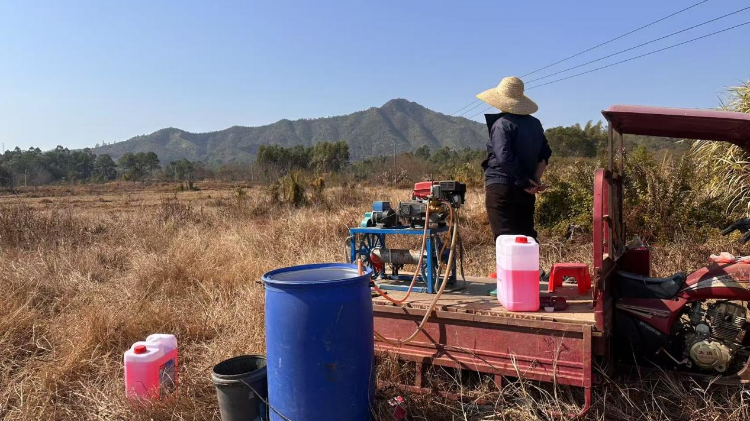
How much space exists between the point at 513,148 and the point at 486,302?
4.23 feet

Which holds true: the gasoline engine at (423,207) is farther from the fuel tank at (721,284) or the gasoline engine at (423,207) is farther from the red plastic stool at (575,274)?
the fuel tank at (721,284)

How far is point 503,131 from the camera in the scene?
3.93 m

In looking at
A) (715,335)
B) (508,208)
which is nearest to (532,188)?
(508,208)

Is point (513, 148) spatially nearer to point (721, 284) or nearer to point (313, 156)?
point (721, 284)

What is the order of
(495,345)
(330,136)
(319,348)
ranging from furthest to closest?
(330,136) < (495,345) < (319,348)

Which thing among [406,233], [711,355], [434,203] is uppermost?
[434,203]

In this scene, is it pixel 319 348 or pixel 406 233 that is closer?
pixel 319 348

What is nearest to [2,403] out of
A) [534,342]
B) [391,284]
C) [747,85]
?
[391,284]

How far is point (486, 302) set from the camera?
137 inches

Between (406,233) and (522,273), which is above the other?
(406,233)

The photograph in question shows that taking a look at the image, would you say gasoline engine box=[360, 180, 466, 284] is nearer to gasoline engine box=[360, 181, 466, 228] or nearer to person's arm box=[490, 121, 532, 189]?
gasoline engine box=[360, 181, 466, 228]

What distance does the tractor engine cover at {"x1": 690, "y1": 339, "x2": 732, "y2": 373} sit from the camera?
115 inches

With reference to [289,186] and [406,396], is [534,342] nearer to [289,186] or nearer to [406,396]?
[406,396]

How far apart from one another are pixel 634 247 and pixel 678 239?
3859 millimetres
